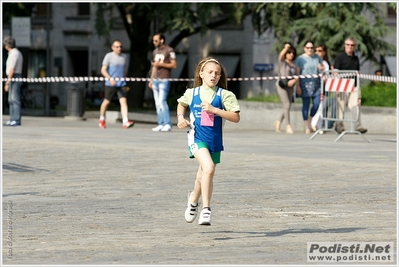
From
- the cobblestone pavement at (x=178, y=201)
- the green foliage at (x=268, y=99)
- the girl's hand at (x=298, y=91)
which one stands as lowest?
the green foliage at (x=268, y=99)

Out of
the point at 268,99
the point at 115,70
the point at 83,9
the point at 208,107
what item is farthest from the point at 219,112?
the point at 83,9

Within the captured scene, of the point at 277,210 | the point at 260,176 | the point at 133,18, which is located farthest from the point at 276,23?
the point at 277,210

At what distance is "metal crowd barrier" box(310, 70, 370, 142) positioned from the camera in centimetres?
1978

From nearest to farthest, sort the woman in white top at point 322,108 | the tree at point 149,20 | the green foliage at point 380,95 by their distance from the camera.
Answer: the woman in white top at point 322,108 < the green foliage at point 380,95 < the tree at point 149,20

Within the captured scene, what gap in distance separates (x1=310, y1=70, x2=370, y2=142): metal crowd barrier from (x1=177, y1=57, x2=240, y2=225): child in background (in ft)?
35.0

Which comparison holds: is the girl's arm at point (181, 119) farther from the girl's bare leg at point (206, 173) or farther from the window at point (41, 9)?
the window at point (41, 9)

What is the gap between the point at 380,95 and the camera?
24.6m

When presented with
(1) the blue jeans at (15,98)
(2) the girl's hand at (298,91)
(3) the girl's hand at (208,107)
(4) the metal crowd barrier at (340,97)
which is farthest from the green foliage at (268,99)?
(3) the girl's hand at (208,107)

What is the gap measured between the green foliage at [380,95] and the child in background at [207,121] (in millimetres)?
15220

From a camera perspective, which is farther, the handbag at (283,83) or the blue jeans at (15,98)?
the blue jeans at (15,98)

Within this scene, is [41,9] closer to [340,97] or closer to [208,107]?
[340,97]

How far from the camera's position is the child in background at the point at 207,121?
8.95 metres

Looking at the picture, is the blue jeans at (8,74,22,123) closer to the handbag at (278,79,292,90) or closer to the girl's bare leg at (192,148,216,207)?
the handbag at (278,79,292,90)

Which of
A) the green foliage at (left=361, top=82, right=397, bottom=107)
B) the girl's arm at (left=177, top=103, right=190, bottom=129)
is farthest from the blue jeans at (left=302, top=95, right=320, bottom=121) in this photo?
the girl's arm at (left=177, top=103, right=190, bottom=129)
